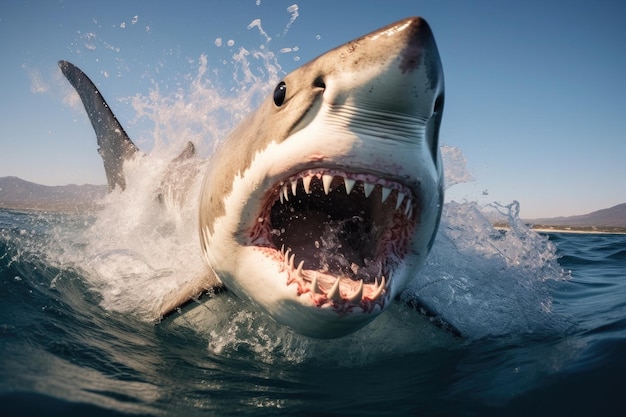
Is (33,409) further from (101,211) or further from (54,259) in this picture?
(101,211)

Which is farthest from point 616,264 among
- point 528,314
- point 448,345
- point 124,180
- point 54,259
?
point 54,259

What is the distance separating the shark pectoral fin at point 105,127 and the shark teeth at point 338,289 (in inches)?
195

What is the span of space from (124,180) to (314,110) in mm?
5140

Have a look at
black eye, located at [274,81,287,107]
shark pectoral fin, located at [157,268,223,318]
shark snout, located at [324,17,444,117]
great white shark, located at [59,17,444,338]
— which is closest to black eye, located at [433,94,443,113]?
great white shark, located at [59,17,444,338]

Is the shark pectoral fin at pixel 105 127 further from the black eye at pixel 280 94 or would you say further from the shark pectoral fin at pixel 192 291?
the black eye at pixel 280 94

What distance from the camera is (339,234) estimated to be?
102 inches

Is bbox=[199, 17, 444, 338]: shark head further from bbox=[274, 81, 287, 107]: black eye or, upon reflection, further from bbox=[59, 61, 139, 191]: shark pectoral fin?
bbox=[59, 61, 139, 191]: shark pectoral fin

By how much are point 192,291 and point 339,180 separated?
1.31 metres

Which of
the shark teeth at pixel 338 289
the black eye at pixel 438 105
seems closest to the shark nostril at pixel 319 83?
the black eye at pixel 438 105

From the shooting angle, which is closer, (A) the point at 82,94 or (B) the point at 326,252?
(B) the point at 326,252

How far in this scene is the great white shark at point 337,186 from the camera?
5.52 ft

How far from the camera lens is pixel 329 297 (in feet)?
5.83

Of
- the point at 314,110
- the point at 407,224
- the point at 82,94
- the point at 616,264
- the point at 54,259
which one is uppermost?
Answer: the point at 82,94

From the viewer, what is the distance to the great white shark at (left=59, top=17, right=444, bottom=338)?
1.68 m
